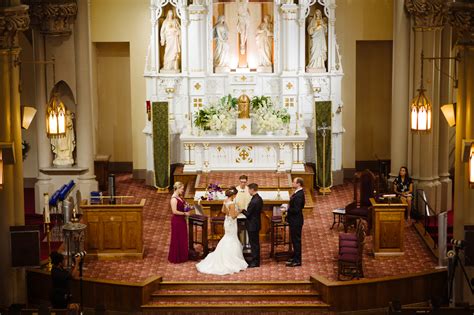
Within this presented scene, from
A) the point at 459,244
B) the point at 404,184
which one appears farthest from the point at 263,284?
the point at 404,184

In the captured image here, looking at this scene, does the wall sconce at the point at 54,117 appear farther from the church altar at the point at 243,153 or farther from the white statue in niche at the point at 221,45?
the white statue in niche at the point at 221,45

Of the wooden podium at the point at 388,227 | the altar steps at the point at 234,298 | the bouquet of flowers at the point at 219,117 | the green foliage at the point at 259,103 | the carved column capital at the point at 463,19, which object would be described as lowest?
the altar steps at the point at 234,298

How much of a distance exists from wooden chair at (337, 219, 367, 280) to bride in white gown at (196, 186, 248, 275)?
71.5 inches

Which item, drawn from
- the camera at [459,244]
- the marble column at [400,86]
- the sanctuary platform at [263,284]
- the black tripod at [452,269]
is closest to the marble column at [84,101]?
the sanctuary platform at [263,284]

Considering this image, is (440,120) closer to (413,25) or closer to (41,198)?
(413,25)

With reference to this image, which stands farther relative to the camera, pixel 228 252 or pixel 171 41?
pixel 171 41

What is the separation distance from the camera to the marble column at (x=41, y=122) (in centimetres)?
2284

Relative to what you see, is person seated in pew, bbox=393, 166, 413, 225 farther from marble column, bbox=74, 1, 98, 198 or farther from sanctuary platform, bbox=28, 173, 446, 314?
marble column, bbox=74, 1, 98, 198

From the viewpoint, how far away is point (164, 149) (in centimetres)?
2531

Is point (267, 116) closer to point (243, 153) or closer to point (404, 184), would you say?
point (243, 153)

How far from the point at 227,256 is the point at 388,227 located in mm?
3035

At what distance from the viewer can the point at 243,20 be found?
26.2 metres

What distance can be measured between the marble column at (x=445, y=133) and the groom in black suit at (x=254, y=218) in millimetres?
6041

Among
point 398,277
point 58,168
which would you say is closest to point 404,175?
point 398,277
